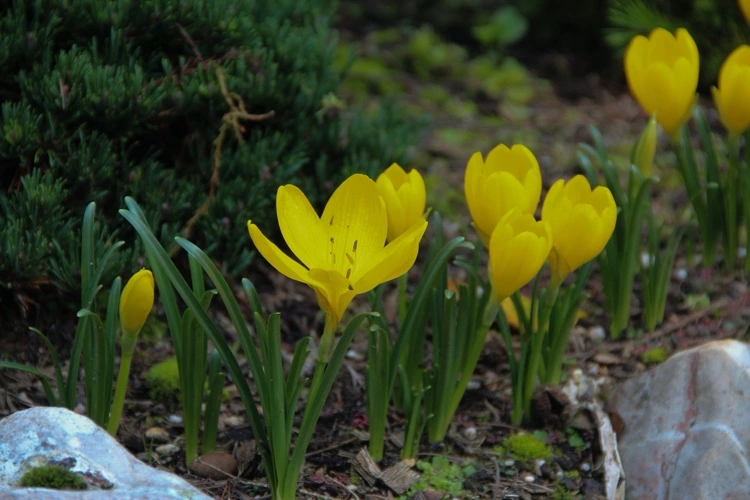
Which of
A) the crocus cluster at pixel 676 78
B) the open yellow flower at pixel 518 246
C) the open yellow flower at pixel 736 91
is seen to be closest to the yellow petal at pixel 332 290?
the open yellow flower at pixel 518 246

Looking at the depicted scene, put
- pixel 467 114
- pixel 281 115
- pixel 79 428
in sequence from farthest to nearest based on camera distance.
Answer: pixel 467 114 < pixel 281 115 < pixel 79 428

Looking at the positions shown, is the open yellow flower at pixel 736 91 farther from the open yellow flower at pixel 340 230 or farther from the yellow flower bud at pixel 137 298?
the yellow flower bud at pixel 137 298

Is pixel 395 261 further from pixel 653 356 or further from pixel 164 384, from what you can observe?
pixel 653 356

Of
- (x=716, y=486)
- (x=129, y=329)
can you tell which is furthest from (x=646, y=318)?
(x=129, y=329)

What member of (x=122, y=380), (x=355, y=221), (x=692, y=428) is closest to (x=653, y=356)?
(x=692, y=428)

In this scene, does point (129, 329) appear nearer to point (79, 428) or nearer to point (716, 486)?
point (79, 428)

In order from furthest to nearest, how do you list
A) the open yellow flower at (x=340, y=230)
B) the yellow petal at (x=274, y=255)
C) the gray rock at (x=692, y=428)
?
the gray rock at (x=692, y=428) < the open yellow flower at (x=340, y=230) < the yellow petal at (x=274, y=255)
